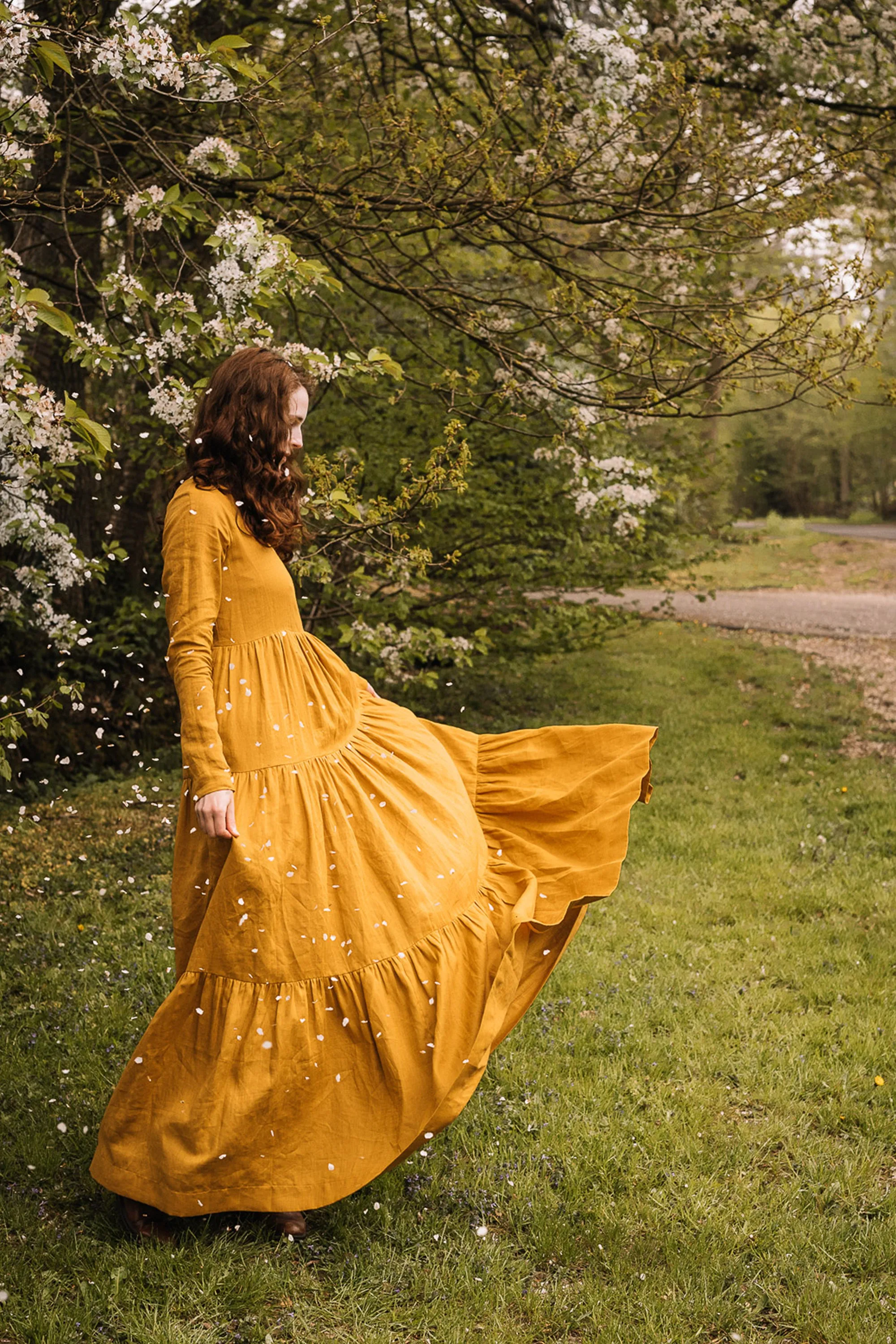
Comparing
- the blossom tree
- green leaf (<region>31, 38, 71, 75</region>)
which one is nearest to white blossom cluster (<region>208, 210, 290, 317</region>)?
the blossom tree

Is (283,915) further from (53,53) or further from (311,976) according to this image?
(53,53)

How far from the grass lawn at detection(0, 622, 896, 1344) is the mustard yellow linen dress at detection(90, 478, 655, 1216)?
252 mm

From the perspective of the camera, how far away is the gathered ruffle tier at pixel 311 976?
240cm

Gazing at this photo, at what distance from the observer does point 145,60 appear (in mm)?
3318

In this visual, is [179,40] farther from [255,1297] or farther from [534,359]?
[255,1297]

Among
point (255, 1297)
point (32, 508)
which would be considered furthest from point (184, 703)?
point (32, 508)

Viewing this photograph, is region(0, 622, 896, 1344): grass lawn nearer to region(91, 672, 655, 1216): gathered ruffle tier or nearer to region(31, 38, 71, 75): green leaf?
region(91, 672, 655, 1216): gathered ruffle tier

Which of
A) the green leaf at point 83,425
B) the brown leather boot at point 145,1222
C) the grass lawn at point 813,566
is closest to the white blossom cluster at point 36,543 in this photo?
the green leaf at point 83,425

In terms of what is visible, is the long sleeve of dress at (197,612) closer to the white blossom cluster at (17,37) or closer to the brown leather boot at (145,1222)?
the brown leather boot at (145,1222)

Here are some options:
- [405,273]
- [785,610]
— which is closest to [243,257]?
[405,273]

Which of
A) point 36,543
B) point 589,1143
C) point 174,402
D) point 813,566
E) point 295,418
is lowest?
point 589,1143

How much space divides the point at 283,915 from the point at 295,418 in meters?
1.24

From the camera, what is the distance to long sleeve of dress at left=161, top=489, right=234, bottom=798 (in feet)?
7.82

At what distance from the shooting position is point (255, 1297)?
7.89 feet
